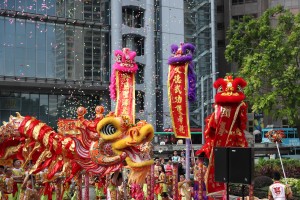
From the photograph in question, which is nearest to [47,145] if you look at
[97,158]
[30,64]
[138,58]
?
[97,158]

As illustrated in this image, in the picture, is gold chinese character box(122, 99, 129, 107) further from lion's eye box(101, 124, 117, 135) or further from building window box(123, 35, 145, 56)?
building window box(123, 35, 145, 56)

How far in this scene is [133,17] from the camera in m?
38.7

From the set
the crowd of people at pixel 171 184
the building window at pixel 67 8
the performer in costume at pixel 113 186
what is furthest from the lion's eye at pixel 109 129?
the building window at pixel 67 8

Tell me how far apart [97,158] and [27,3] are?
24.5 m

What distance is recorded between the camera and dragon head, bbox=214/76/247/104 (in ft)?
39.9

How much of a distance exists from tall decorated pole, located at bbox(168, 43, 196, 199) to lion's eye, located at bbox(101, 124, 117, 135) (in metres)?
3.65

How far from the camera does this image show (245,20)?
25.8 meters

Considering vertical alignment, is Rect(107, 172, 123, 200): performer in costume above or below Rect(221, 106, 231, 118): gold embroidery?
below

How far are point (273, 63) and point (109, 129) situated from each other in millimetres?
13718

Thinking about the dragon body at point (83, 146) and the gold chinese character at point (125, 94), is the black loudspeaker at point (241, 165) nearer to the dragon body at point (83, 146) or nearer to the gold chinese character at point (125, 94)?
the dragon body at point (83, 146)

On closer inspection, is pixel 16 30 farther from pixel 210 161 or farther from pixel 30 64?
pixel 210 161

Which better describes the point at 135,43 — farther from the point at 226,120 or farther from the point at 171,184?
the point at 226,120

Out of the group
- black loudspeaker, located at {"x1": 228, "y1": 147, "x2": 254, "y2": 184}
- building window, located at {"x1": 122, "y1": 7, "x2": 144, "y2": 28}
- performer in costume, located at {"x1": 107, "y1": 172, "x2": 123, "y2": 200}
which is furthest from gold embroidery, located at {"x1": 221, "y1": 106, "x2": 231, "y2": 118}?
building window, located at {"x1": 122, "y1": 7, "x2": 144, "y2": 28}

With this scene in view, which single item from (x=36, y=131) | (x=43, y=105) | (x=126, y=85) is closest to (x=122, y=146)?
(x=36, y=131)
